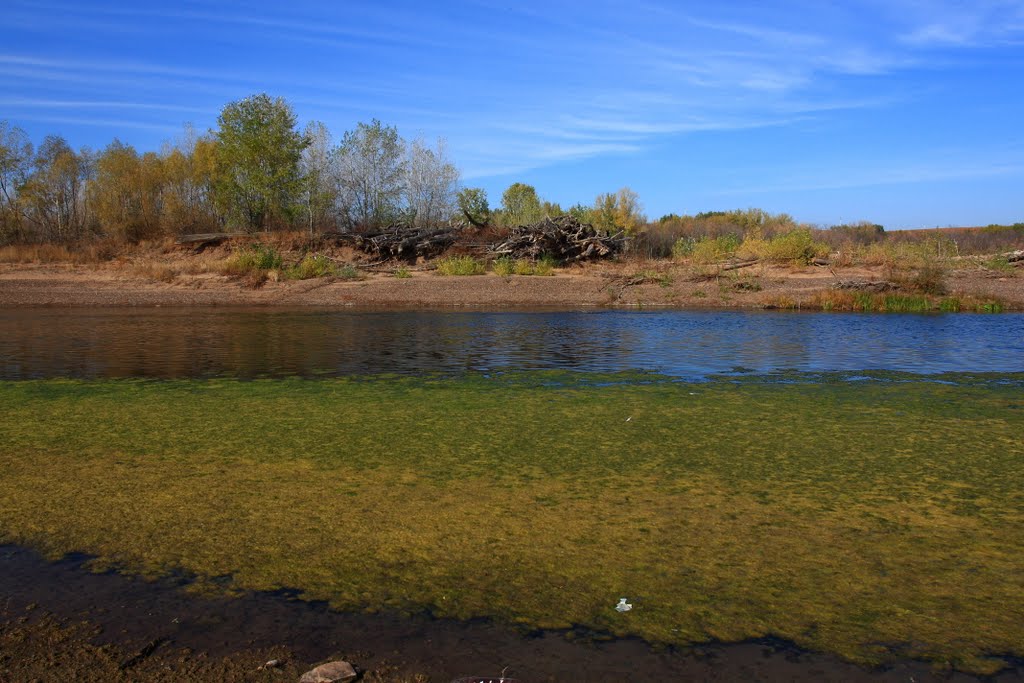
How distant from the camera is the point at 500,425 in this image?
745 cm

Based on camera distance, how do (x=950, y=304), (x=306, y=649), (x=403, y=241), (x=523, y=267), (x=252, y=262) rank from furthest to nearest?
(x=403, y=241) → (x=523, y=267) → (x=252, y=262) → (x=950, y=304) → (x=306, y=649)

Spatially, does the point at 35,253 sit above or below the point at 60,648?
above

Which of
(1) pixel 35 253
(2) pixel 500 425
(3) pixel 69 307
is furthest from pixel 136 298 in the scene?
(2) pixel 500 425

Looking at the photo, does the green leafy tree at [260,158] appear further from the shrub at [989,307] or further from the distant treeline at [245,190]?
the shrub at [989,307]

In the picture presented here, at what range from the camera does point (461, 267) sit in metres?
30.0

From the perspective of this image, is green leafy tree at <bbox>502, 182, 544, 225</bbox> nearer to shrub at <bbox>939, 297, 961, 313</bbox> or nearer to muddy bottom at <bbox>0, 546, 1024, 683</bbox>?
shrub at <bbox>939, 297, 961, 313</bbox>

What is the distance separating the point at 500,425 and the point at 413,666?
4394 mm

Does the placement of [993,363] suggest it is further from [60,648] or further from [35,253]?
[35,253]

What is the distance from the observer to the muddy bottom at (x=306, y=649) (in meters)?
3.04

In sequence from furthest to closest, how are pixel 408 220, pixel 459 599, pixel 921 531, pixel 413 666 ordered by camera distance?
pixel 408 220
pixel 921 531
pixel 459 599
pixel 413 666

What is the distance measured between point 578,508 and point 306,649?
2144 mm

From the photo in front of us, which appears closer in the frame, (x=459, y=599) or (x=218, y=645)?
(x=218, y=645)

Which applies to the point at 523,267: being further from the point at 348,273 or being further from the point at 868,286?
the point at 868,286

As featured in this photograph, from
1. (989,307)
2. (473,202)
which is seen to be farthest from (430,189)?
Result: (989,307)
